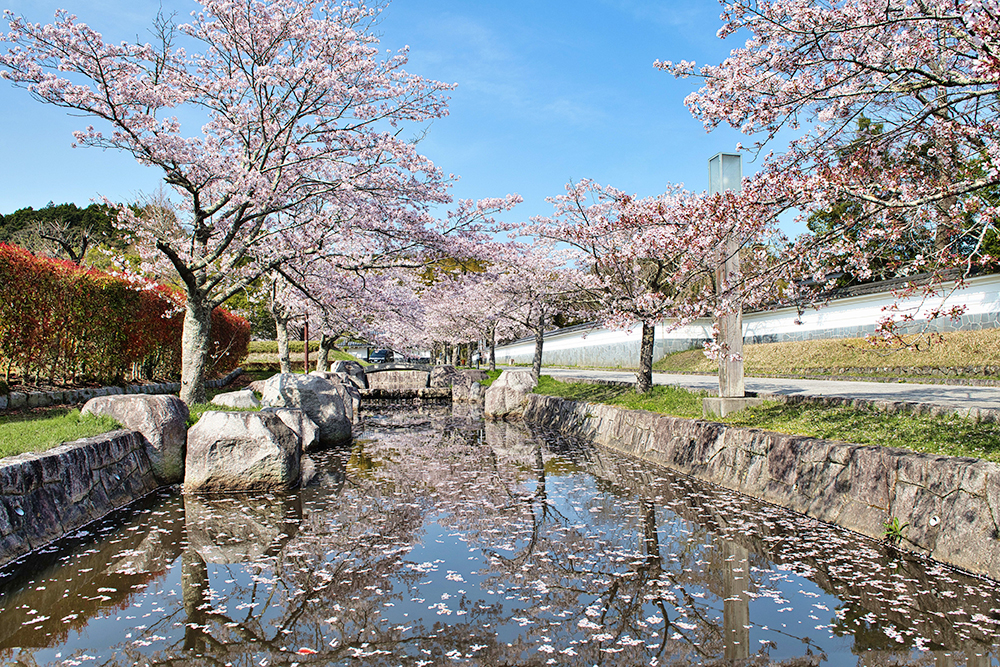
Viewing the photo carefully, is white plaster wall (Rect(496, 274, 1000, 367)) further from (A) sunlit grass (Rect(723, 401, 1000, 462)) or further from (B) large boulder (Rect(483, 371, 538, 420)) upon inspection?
(B) large boulder (Rect(483, 371, 538, 420))

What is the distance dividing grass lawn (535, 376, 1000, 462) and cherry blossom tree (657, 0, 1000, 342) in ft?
5.93

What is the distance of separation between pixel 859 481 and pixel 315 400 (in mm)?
10460

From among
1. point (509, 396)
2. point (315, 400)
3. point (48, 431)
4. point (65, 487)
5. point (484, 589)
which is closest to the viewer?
point (484, 589)

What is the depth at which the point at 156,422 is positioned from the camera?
27.1ft

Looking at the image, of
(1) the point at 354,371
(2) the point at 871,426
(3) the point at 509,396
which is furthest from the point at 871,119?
(1) the point at 354,371

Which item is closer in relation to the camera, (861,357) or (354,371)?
(861,357)

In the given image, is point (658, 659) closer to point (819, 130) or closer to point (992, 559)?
point (992, 559)

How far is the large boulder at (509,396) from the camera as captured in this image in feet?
63.4

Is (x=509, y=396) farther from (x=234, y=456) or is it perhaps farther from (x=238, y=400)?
(x=234, y=456)

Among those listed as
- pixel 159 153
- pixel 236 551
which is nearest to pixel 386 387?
pixel 159 153

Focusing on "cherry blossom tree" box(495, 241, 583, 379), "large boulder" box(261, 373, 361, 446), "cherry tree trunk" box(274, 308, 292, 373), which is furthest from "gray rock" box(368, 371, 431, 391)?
"large boulder" box(261, 373, 361, 446)

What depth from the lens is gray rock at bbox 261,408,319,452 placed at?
10617 millimetres

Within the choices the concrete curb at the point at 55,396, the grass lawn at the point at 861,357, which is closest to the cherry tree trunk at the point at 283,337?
the concrete curb at the point at 55,396

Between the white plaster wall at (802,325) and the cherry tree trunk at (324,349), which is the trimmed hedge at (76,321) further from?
the white plaster wall at (802,325)
